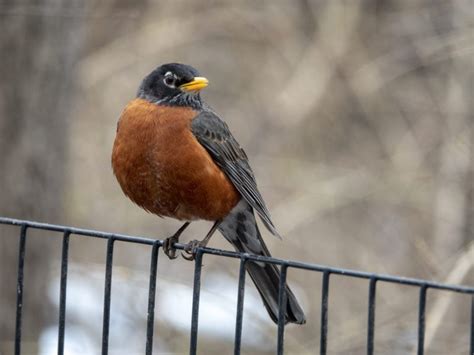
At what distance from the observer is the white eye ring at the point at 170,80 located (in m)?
4.02

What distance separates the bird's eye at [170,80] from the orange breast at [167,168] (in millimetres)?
277

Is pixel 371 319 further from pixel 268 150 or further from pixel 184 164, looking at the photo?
pixel 268 150

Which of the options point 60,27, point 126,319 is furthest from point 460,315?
point 60,27

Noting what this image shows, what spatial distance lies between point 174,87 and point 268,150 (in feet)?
13.7

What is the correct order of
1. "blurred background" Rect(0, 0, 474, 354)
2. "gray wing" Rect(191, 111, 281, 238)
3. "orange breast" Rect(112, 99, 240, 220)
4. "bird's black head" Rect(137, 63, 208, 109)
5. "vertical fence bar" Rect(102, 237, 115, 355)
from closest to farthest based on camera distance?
"vertical fence bar" Rect(102, 237, 115, 355) → "orange breast" Rect(112, 99, 240, 220) → "gray wing" Rect(191, 111, 281, 238) → "bird's black head" Rect(137, 63, 208, 109) → "blurred background" Rect(0, 0, 474, 354)

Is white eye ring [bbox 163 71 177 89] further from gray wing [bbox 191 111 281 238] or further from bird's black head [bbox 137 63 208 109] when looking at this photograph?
gray wing [bbox 191 111 281 238]

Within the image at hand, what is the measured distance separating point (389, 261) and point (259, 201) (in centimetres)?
388

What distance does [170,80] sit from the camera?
405 centimetres

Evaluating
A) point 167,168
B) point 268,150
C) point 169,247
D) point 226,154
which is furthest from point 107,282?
point 268,150

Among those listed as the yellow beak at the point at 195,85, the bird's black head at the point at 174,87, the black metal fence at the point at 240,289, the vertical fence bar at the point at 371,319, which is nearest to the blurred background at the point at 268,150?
the bird's black head at the point at 174,87

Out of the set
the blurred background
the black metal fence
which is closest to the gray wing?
the black metal fence

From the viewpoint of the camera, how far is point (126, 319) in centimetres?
638

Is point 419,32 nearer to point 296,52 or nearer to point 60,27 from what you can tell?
point 296,52

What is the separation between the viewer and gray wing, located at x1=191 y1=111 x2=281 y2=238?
3.78m
